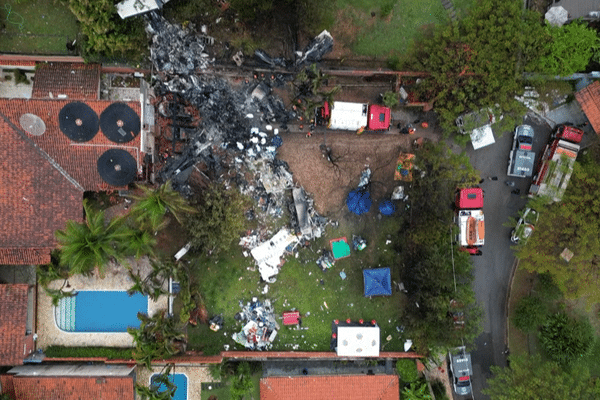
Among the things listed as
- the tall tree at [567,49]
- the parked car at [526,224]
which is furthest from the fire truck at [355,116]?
the parked car at [526,224]

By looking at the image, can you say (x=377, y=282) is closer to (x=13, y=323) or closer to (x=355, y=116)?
(x=355, y=116)

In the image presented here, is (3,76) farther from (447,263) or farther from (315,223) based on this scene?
(447,263)

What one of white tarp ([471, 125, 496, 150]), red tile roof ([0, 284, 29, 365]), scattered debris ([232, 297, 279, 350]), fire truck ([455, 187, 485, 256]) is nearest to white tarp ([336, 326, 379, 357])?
scattered debris ([232, 297, 279, 350])

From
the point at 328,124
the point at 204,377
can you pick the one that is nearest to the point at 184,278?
the point at 204,377

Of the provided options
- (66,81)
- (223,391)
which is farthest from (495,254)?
(66,81)

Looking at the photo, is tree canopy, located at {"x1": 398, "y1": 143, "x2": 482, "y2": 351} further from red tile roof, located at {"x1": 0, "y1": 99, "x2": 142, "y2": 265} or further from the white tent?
red tile roof, located at {"x1": 0, "y1": 99, "x2": 142, "y2": 265}

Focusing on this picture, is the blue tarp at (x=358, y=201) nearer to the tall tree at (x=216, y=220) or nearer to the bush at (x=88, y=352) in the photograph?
the tall tree at (x=216, y=220)
